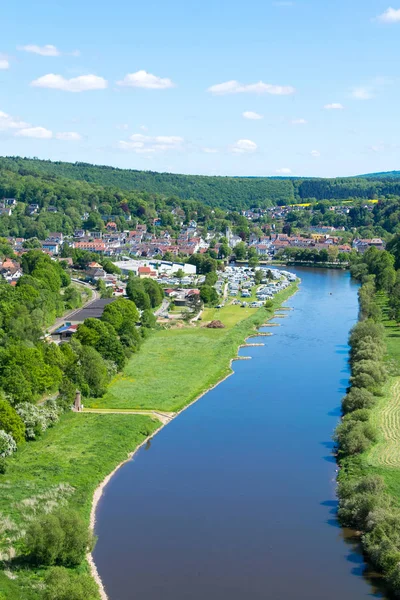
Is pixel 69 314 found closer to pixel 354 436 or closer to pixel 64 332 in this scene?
pixel 64 332

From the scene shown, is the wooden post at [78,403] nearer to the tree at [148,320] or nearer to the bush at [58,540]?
the bush at [58,540]

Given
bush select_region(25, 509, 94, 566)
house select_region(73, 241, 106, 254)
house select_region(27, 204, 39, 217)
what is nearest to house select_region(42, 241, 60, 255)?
house select_region(73, 241, 106, 254)

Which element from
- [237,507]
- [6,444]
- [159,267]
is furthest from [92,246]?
[237,507]

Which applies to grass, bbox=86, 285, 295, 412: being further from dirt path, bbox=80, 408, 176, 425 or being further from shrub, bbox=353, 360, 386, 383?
shrub, bbox=353, 360, 386, 383

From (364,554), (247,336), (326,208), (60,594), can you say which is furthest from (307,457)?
(326,208)

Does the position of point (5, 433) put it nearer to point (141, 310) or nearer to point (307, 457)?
point (307, 457)

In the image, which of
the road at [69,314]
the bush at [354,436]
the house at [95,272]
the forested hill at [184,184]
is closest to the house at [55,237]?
the house at [95,272]
